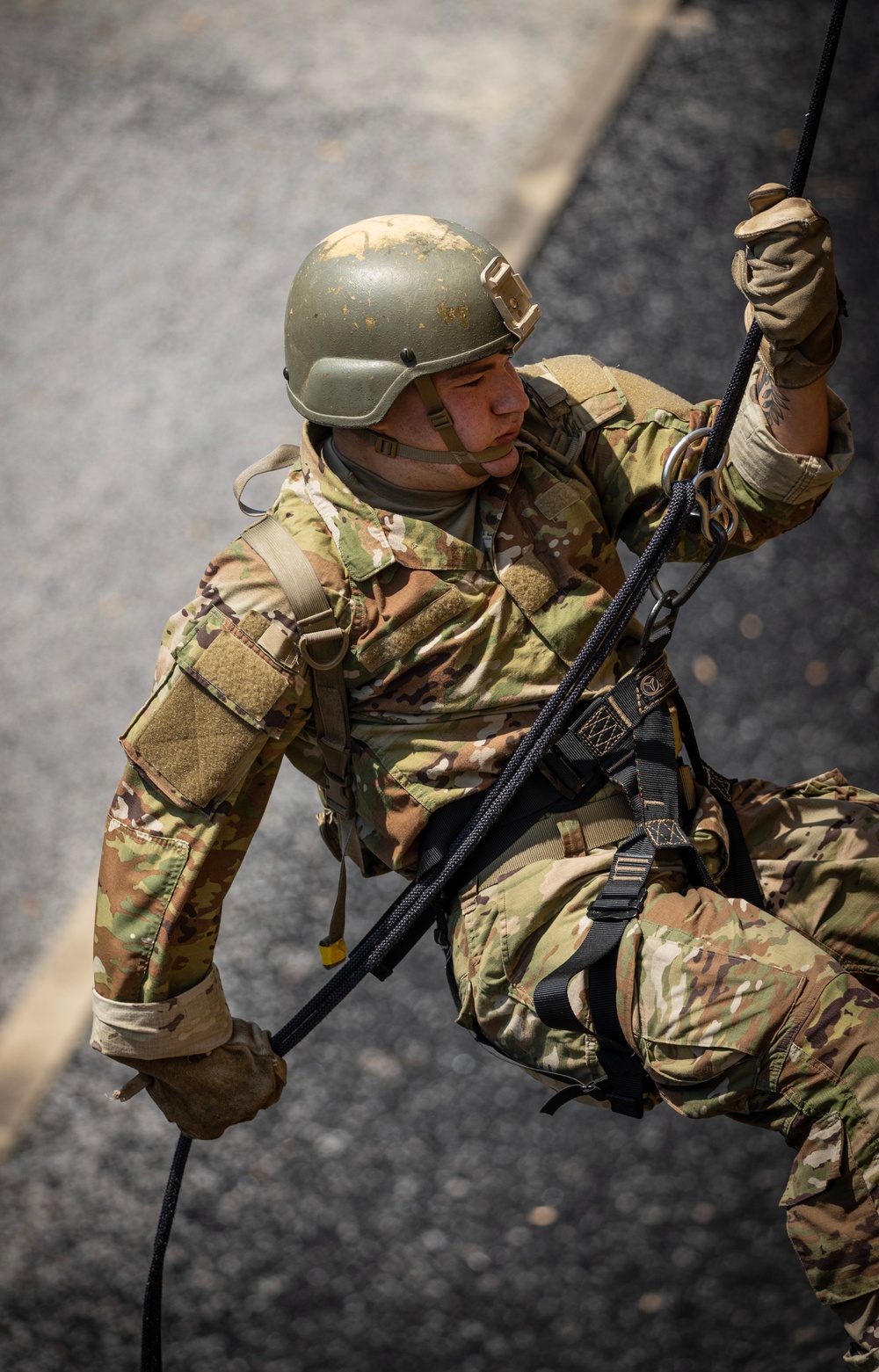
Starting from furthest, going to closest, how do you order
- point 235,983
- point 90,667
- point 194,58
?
point 194,58 → point 90,667 → point 235,983

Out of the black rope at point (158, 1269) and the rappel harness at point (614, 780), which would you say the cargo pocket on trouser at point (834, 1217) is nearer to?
the rappel harness at point (614, 780)

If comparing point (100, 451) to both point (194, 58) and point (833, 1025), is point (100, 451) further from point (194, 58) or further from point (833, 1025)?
point (833, 1025)

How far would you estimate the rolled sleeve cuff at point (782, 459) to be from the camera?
8.38ft

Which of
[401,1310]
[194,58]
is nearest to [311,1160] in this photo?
[401,1310]

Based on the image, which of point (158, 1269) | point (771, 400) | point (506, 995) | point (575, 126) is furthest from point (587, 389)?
point (575, 126)

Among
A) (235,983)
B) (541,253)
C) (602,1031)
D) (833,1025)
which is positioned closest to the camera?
(833,1025)

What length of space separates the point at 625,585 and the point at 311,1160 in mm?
2773

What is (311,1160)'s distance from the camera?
445cm

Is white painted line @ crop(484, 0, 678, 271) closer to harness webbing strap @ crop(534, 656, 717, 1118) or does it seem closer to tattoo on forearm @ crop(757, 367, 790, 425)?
tattoo on forearm @ crop(757, 367, 790, 425)

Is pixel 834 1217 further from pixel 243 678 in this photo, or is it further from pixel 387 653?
pixel 243 678

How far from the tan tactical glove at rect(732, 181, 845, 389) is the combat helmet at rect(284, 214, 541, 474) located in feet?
1.37

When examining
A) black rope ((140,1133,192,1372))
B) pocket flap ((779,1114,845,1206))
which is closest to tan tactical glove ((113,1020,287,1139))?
black rope ((140,1133,192,1372))

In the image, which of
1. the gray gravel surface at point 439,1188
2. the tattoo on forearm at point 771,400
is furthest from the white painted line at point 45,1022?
the tattoo on forearm at point 771,400

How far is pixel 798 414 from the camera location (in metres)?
2.52
